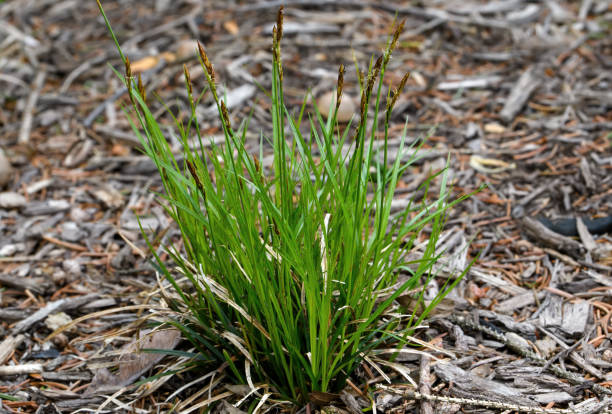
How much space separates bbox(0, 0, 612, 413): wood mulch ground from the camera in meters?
1.69

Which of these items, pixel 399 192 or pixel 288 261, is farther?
pixel 399 192

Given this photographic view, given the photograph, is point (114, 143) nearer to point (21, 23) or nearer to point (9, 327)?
point (9, 327)

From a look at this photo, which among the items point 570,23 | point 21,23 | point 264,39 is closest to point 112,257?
point 264,39

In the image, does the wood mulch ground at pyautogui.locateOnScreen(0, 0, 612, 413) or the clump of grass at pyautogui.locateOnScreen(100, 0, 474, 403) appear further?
the wood mulch ground at pyautogui.locateOnScreen(0, 0, 612, 413)

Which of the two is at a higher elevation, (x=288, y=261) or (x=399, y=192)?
(x=288, y=261)

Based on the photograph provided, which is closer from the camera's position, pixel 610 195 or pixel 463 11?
pixel 610 195

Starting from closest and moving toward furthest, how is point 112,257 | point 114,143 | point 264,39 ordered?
point 112,257
point 114,143
point 264,39

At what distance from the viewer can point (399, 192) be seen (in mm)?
2639

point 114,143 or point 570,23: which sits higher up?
point 570,23

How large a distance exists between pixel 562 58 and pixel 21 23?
12.7 ft

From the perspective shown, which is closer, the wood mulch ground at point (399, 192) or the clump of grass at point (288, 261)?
the clump of grass at point (288, 261)

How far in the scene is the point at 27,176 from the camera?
294cm

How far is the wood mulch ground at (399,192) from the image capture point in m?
1.69

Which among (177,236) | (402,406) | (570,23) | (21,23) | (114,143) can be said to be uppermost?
(21,23)
